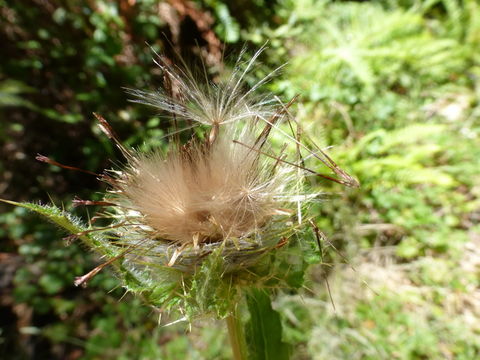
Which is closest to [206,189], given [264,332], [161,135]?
[264,332]

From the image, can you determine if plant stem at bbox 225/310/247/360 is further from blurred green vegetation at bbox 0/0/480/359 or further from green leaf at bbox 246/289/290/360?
blurred green vegetation at bbox 0/0/480/359

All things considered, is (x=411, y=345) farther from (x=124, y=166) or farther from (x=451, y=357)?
(x=124, y=166)

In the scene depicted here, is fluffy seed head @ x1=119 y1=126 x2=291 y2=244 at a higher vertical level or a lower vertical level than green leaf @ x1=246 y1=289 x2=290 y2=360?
higher

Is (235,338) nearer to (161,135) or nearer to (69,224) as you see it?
(69,224)

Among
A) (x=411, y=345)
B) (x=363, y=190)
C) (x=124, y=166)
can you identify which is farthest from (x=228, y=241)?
(x=363, y=190)

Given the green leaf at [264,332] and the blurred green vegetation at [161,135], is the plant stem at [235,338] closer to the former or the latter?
the green leaf at [264,332]

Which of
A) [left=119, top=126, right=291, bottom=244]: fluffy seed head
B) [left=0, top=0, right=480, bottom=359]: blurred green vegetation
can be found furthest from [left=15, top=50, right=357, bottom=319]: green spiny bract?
[left=0, top=0, right=480, bottom=359]: blurred green vegetation

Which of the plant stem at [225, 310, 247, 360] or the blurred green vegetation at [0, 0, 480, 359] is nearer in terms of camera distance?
the plant stem at [225, 310, 247, 360]
